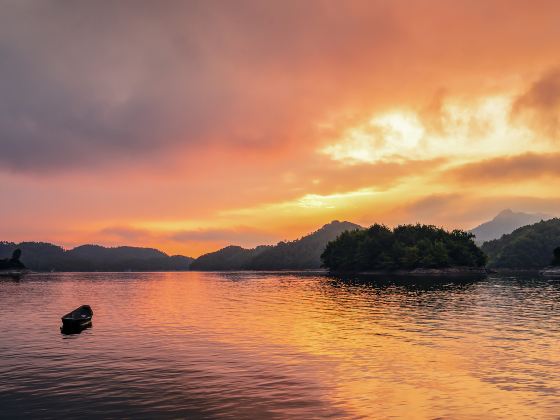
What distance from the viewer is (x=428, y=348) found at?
40594mm

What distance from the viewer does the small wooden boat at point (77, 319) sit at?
53.4m

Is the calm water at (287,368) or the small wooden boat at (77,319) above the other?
the small wooden boat at (77,319)

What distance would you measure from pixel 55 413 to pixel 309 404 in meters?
13.7

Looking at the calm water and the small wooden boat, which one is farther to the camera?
the small wooden boat

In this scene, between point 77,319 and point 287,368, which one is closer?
point 287,368

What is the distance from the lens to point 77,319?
54250mm

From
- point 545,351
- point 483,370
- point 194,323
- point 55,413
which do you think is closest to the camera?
point 55,413

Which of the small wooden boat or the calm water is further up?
the small wooden boat

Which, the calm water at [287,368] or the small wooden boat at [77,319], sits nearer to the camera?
the calm water at [287,368]

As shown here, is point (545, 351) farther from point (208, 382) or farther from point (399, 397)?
point (208, 382)

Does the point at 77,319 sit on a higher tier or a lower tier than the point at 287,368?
higher

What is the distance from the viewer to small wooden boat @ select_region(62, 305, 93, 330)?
53375 mm

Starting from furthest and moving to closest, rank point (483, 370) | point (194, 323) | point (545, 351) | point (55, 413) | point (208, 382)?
1. point (194, 323)
2. point (545, 351)
3. point (483, 370)
4. point (208, 382)
5. point (55, 413)

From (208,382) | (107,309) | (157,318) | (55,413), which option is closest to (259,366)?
(208,382)
